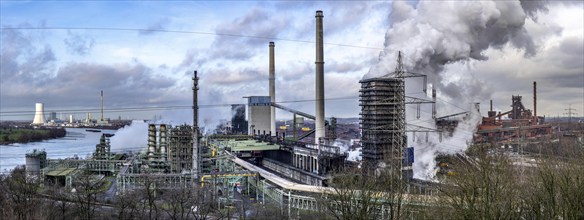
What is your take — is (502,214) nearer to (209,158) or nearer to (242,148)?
(209,158)

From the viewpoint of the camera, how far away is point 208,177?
74.9 ft

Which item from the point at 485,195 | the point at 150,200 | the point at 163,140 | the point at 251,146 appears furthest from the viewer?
the point at 251,146

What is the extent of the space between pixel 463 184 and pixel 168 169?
19760 millimetres

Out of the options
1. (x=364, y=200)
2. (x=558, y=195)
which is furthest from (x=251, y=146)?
(x=558, y=195)

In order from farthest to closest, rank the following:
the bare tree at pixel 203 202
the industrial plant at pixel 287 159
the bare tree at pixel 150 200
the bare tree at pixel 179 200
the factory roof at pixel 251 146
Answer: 1. the factory roof at pixel 251 146
2. the industrial plant at pixel 287 159
3. the bare tree at pixel 203 202
4. the bare tree at pixel 179 200
5. the bare tree at pixel 150 200

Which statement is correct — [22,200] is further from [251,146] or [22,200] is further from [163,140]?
[251,146]

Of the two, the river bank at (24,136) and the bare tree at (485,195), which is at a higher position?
the bare tree at (485,195)

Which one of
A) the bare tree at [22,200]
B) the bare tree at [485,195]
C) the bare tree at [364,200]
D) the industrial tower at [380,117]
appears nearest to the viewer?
the bare tree at [485,195]

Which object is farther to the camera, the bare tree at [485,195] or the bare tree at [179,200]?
the bare tree at [179,200]

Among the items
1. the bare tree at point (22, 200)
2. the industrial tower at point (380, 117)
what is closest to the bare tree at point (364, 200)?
the industrial tower at point (380, 117)

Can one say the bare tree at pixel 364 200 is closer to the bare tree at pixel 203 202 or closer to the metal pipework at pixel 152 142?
the bare tree at pixel 203 202

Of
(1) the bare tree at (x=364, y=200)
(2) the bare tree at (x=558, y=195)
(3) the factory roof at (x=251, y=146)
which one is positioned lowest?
(3) the factory roof at (x=251, y=146)

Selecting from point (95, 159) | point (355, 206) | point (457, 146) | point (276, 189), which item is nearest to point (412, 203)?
point (355, 206)

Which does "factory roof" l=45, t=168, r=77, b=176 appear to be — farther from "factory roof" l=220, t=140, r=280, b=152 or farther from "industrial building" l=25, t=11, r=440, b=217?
"factory roof" l=220, t=140, r=280, b=152
